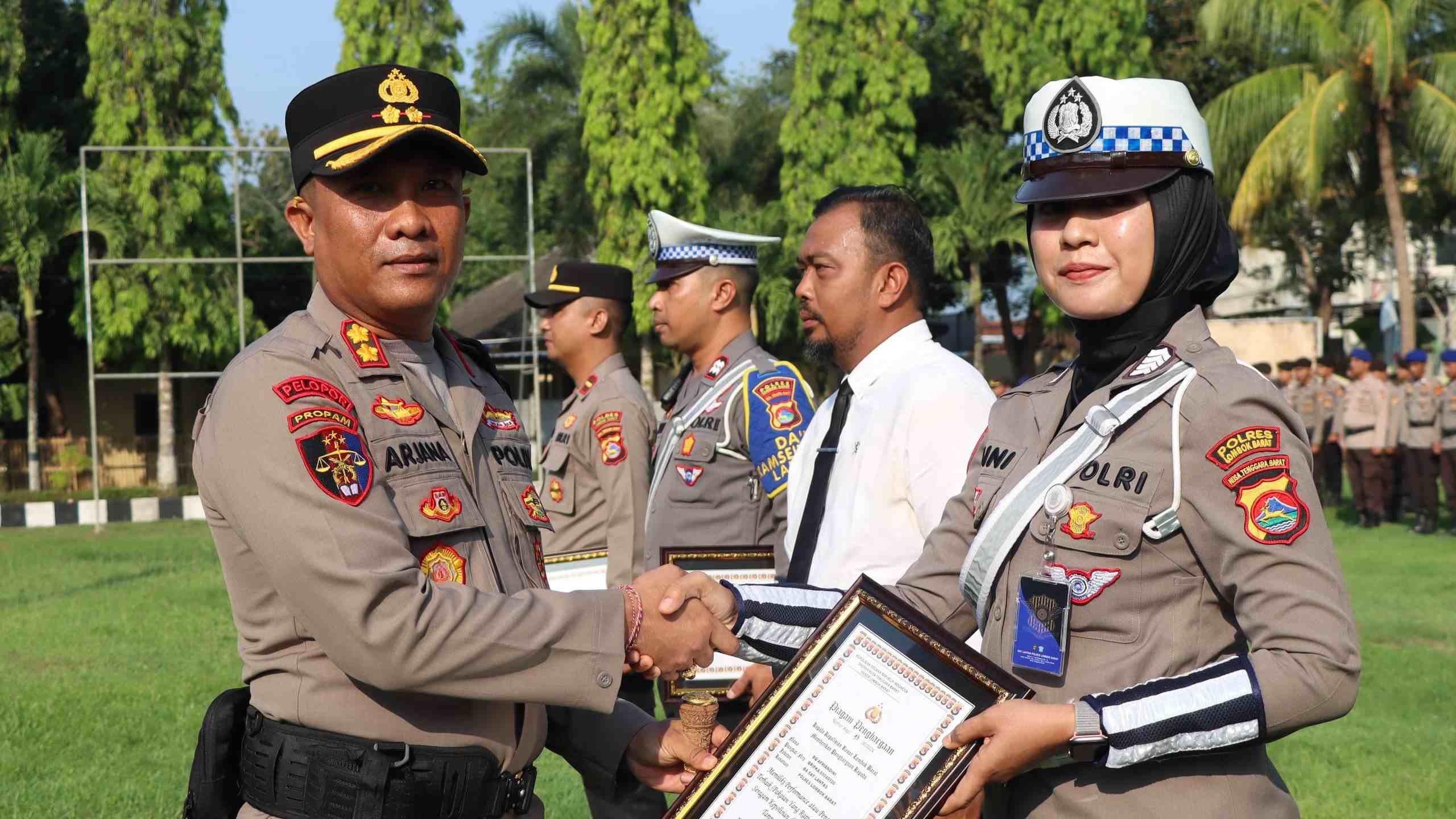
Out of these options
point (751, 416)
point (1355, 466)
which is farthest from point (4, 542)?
point (1355, 466)

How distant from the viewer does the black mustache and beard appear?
4148 mm

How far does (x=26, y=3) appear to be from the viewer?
91.1 ft

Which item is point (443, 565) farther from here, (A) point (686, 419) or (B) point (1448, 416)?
(B) point (1448, 416)

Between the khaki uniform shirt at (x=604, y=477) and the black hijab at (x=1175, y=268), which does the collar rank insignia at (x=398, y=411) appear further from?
the khaki uniform shirt at (x=604, y=477)

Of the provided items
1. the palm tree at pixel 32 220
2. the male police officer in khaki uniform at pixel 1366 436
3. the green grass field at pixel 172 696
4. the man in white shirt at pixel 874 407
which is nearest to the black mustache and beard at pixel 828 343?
the man in white shirt at pixel 874 407

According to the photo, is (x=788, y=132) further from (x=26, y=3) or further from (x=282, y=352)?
(x=282, y=352)

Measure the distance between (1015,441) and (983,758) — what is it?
2.20 feet

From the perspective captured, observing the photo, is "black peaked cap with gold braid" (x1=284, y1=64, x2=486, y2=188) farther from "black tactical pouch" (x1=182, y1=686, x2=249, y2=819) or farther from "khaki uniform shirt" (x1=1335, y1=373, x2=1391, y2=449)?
"khaki uniform shirt" (x1=1335, y1=373, x2=1391, y2=449)

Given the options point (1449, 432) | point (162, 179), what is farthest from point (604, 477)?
point (162, 179)

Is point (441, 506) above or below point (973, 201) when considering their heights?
below

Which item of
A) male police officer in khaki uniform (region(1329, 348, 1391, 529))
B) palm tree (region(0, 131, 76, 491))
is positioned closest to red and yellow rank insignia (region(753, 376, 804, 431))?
male police officer in khaki uniform (region(1329, 348, 1391, 529))

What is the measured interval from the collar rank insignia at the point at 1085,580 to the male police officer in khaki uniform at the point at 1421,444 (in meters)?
15.5

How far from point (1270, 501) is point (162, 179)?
2286 cm

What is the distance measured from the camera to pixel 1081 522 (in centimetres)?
229
